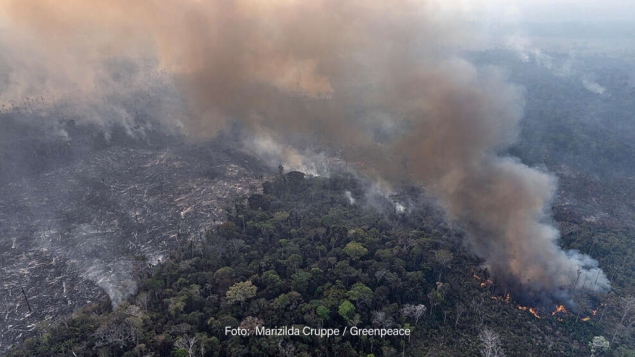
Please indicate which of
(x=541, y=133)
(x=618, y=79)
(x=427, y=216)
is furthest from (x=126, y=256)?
(x=618, y=79)

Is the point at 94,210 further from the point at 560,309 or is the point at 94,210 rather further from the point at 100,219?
the point at 560,309

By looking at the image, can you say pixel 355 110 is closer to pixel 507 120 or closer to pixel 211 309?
pixel 507 120

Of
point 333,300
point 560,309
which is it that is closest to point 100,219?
point 333,300

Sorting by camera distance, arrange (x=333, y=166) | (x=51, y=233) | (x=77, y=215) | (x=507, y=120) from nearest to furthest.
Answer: (x=51, y=233) → (x=77, y=215) → (x=333, y=166) → (x=507, y=120)

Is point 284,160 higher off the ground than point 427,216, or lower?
higher

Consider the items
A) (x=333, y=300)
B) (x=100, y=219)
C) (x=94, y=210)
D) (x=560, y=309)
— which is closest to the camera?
(x=333, y=300)

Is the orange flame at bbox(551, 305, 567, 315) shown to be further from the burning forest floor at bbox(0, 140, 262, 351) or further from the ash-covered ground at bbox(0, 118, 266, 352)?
the ash-covered ground at bbox(0, 118, 266, 352)

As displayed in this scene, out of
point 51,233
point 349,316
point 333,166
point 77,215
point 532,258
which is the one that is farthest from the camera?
point 333,166
